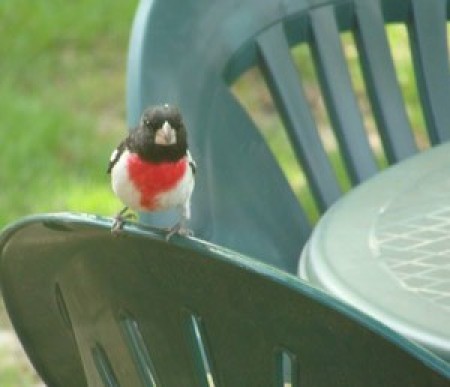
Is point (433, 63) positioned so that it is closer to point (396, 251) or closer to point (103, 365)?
point (396, 251)

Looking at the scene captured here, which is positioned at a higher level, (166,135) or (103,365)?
(166,135)

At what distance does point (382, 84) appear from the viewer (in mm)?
2900

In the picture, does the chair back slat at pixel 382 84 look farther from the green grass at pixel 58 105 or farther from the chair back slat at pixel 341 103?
the green grass at pixel 58 105

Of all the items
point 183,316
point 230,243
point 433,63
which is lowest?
point 230,243

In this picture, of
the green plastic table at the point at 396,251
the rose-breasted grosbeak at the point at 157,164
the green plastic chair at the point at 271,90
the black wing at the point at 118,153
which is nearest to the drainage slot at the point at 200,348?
the green plastic table at the point at 396,251

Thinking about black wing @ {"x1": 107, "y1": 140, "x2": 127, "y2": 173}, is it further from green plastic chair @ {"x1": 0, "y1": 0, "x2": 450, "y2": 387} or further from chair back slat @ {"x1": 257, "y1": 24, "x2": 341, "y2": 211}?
chair back slat @ {"x1": 257, "y1": 24, "x2": 341, "y2": 211}

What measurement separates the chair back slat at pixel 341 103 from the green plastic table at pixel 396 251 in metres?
0.40

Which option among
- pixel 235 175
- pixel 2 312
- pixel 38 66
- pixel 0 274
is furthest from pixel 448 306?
pixel 38 66

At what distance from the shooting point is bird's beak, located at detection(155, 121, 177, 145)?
2.01 m

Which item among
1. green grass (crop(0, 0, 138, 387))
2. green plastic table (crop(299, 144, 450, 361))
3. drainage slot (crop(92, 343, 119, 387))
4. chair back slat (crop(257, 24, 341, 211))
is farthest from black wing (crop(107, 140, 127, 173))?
green grass (crop(0, 0, 138, 387))

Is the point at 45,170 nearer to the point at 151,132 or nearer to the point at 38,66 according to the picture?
the point at 38,66

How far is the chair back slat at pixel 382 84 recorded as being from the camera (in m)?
2.89

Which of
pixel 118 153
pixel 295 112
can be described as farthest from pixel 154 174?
pixel 295 112

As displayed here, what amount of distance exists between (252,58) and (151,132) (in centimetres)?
75
